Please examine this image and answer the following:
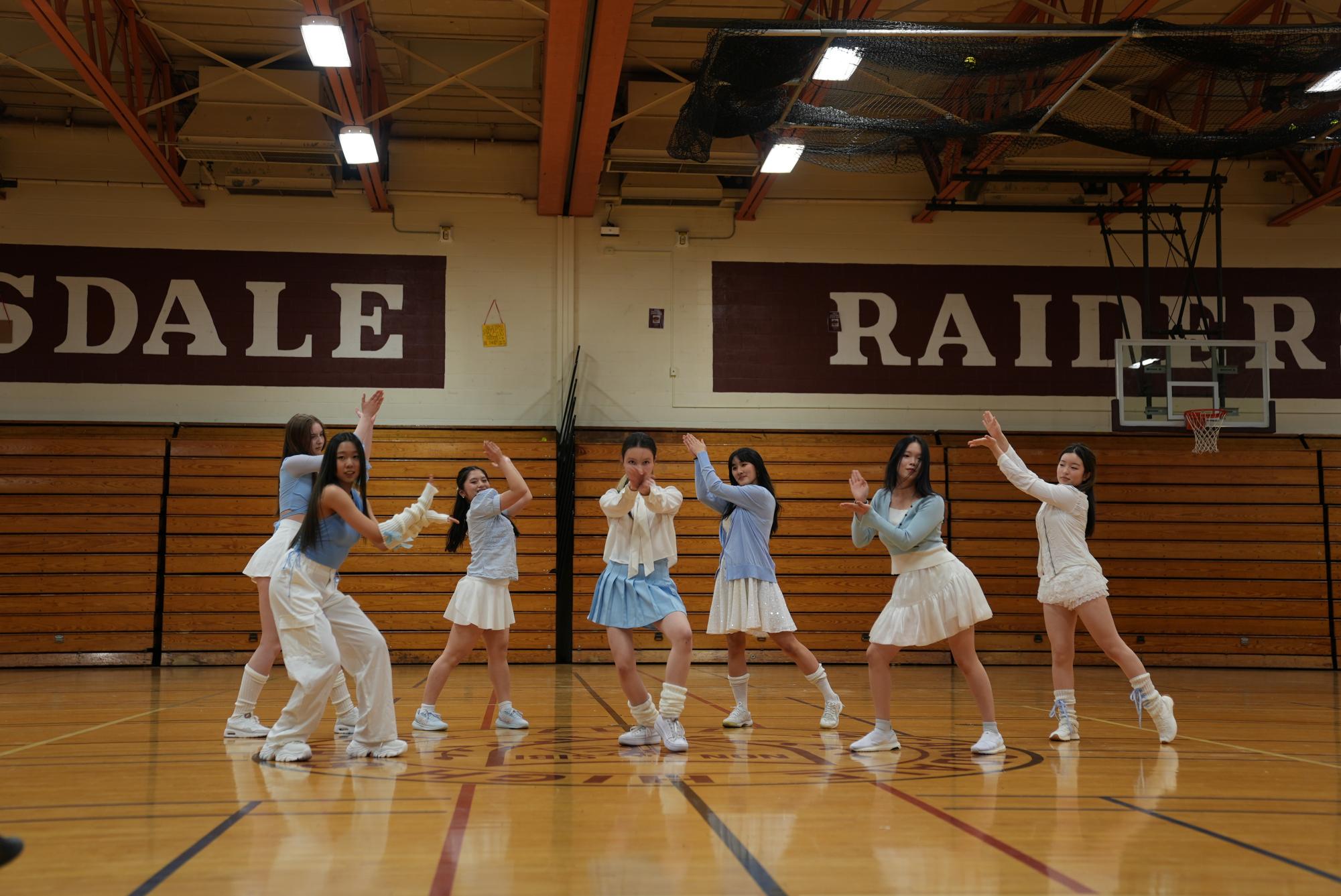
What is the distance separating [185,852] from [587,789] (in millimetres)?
1579

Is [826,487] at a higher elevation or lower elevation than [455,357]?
lower

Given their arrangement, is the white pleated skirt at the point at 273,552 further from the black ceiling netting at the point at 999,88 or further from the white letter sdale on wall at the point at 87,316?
the white letter sdale on wall at the point at 87,316

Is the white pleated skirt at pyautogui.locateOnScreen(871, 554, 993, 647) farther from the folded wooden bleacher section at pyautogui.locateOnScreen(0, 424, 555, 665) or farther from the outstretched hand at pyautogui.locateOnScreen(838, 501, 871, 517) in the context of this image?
the folded wooden bleacher section at pyautogui.locateOnScreen(0, 424, 555, 665)

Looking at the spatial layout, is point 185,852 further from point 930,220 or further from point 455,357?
point 930,220

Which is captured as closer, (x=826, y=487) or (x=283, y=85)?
(x=283, y=85)

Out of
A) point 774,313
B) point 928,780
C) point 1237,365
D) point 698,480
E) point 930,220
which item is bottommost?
point 928,780

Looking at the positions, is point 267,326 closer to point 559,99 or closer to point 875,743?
point 559,99

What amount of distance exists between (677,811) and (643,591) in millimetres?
1782

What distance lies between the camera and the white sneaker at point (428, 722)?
6.40 metres

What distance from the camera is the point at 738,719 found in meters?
6.71

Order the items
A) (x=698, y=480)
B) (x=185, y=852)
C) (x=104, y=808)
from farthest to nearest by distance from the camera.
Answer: (x=698, y=480) < (x=104, y=808) < (x=185, y=852)

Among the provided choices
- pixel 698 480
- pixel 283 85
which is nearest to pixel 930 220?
pixel 283 85

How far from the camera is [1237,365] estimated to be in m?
11.7

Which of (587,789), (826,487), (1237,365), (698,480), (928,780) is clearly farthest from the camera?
(826,487)
